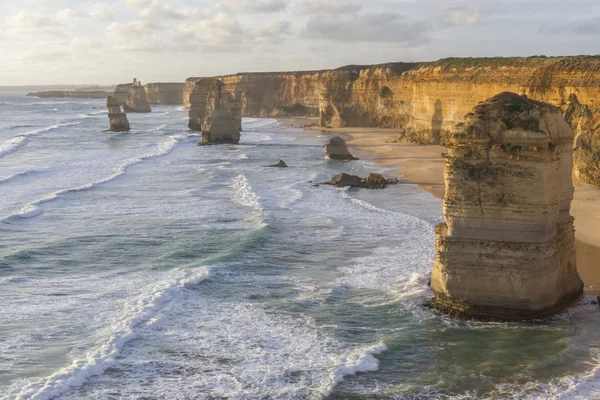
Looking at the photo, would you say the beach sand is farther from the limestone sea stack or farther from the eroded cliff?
the limestone sea stack

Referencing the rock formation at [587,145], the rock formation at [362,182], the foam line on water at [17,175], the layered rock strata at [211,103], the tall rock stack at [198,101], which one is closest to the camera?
the rock formation at [587,145]

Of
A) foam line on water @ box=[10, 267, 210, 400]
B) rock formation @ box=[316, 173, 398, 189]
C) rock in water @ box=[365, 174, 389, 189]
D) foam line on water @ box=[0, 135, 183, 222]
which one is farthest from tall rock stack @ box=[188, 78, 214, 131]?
foam line on water @ box=[10, 267, 210, 400]

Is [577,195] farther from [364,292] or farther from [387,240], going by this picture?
[364,292]

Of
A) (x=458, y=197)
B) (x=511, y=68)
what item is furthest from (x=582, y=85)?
(x=458, y=197)

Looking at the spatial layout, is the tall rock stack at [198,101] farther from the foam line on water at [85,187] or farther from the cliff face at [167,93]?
the cliff face at [167,93]

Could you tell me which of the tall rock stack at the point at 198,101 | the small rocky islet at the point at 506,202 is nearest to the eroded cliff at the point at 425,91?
the tall rock stack at the point at 198,101

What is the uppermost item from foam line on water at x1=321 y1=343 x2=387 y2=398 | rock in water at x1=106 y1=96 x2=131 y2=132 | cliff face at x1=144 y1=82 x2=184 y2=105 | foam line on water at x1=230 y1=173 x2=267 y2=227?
cliff face at x1=144 y1=82 x2=184 y2=105

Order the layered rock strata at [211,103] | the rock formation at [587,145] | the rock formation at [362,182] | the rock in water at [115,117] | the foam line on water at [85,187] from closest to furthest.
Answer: the foam line on water at [85,187], the rock formation at [587,145], the rock formation at [362,182], the layered rock strata at [211,103], the rock in water at [115,117]
